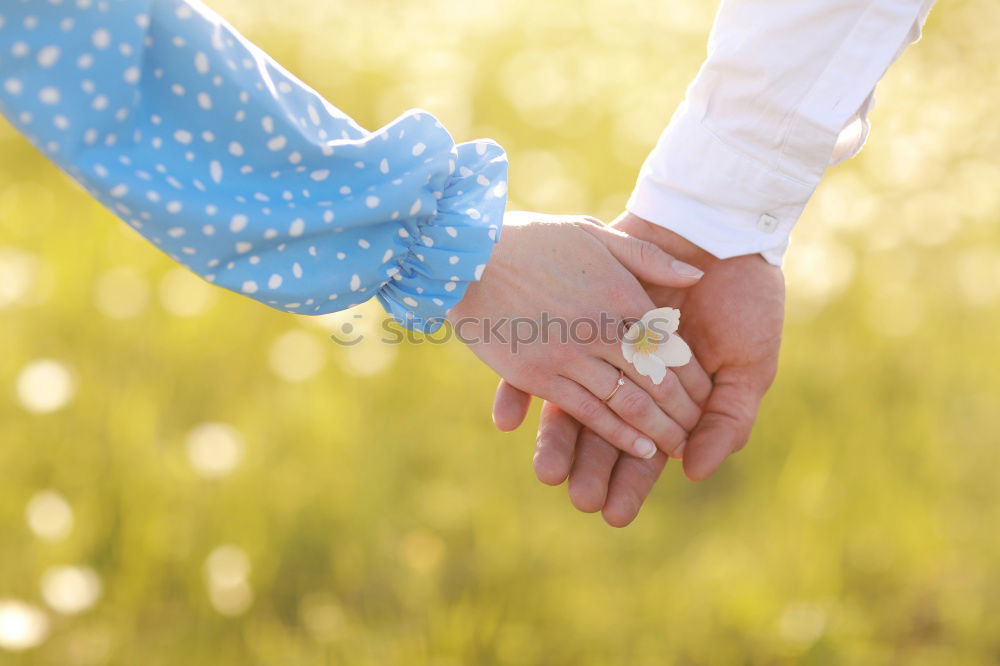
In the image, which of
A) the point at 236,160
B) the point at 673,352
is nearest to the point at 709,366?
the point at 673,352

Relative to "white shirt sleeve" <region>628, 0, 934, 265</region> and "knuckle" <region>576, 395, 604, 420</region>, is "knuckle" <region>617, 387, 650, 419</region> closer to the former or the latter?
"knuckle" <region>576, 395, 604, 420</region>

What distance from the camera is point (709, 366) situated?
1365 millimetres

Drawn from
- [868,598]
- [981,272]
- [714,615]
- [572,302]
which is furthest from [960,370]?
[572,302]

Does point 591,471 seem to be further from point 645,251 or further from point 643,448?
point 645,251

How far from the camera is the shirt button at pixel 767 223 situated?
1296 millimetres

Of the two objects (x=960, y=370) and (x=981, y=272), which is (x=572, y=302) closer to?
(x=960, y=370)

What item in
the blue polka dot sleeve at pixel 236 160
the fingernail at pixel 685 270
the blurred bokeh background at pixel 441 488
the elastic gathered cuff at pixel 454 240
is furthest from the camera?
the blurred bokeh background at pixel 441 488

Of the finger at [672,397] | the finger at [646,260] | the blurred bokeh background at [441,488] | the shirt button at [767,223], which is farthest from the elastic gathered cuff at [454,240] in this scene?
the blurred bokeh background at [441,488]

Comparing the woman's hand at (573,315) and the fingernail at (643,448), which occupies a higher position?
the woman's hand at (573,315)

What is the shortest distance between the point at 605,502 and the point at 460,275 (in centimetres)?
38

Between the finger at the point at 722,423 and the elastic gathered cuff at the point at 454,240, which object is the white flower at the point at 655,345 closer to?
the finger at the point at 722,423

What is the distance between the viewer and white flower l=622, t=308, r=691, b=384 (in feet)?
4.00

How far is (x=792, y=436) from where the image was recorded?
6.15 feet

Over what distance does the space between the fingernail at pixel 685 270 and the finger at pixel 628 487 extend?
267 millimetres
